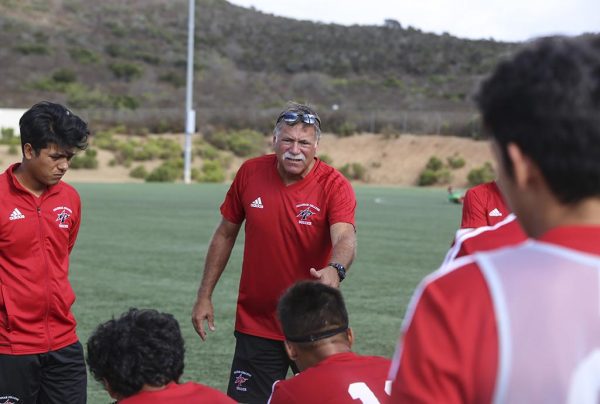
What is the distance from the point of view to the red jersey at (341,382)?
325cm

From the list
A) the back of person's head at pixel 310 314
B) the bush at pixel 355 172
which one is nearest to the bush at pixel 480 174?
the bush at pixel 355 172

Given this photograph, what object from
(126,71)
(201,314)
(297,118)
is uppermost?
(297,118)

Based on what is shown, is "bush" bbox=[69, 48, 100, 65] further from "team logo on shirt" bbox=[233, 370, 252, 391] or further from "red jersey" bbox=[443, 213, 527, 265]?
"red jersey" bbox=[443, 213, 527, 265]

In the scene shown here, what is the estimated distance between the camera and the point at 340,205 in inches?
223

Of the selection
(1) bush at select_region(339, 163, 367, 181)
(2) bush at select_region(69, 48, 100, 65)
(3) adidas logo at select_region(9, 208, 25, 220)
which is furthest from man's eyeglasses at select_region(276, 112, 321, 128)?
(2) bush at select_region(69, 48, 100, 65)

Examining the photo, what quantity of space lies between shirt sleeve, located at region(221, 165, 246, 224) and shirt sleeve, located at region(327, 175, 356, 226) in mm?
560

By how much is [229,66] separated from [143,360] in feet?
270

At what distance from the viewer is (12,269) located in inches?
204

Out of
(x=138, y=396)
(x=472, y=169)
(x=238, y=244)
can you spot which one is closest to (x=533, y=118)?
(x=138, y=396)

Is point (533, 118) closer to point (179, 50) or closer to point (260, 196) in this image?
point (260, 196)

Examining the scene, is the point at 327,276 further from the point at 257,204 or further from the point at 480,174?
the point at 480,174

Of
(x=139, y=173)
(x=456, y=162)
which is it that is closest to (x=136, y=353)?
(x=139, y=173)

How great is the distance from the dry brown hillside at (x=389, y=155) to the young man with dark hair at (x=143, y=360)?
40636 millimetres

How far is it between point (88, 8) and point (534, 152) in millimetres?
107638
